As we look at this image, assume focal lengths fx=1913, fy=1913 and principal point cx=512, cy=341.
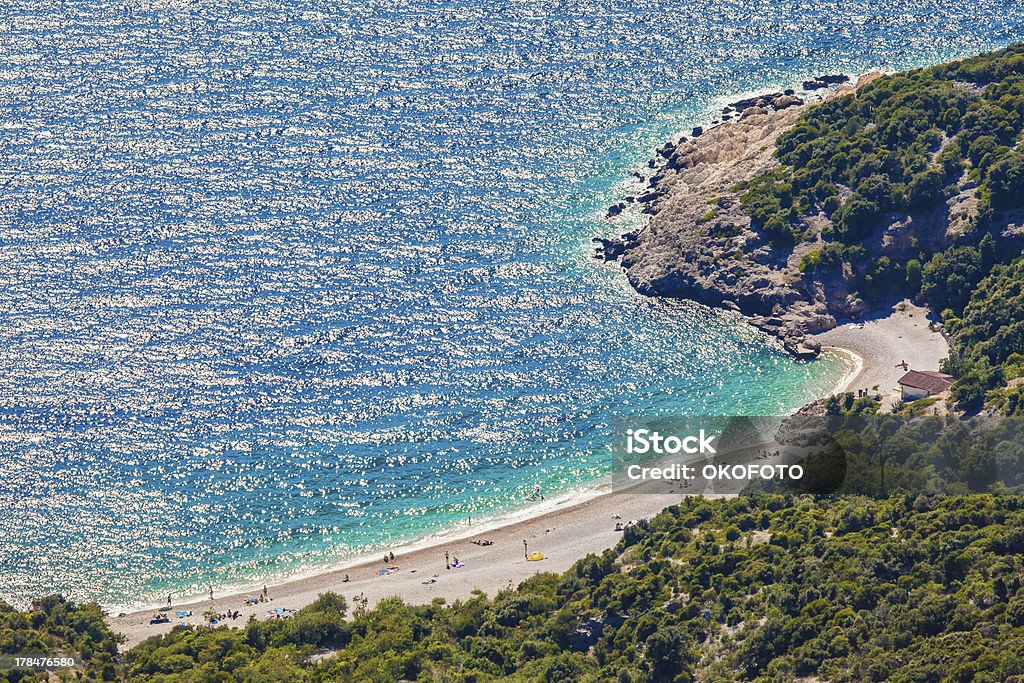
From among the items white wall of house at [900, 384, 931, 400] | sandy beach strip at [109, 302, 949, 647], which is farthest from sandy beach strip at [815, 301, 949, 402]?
white wall of house at [900, 384, 931, 400]

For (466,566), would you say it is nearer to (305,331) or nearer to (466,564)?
(466,564)

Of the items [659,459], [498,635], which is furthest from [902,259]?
[498,635]

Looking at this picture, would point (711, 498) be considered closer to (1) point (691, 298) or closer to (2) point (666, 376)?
(2) point (666, 376)

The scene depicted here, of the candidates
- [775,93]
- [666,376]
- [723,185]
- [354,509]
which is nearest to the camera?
[354,509]

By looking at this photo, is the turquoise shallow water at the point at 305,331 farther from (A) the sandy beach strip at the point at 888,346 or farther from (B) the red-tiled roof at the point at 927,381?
(B) the red-tiled roof at the point at 927,381

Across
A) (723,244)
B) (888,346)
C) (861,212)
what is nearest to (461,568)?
(888,346)

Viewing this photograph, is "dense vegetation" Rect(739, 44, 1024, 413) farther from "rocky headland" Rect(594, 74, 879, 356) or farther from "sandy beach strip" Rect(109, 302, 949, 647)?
"sandy beach strip" Rect(109, 302, 949, 647)
